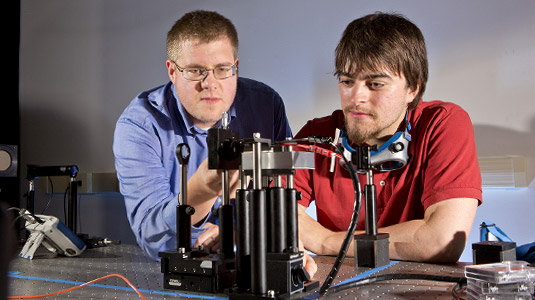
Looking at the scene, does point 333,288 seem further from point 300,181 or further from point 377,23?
point 377,23

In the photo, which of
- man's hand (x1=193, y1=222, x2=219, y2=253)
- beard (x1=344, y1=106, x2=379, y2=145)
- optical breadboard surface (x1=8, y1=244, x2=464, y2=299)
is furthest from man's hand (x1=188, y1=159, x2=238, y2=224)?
beard (x1=344, y1=106, x2=379, y2=145)

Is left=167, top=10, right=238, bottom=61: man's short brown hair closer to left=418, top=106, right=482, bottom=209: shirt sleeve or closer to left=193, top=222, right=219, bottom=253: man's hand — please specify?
left=418, top=106, right=482, bottom=209: shirt sleeve

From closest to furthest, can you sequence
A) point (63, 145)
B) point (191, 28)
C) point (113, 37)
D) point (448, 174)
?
point (448, 174) → point (191, 28) → point (113, 37) → point (63, 145)

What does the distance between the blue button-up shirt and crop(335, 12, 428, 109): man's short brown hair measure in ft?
2.04

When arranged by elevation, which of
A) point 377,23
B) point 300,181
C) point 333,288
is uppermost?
point 377,23

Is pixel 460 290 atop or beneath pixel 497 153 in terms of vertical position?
beneath

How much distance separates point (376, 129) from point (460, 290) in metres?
0.92

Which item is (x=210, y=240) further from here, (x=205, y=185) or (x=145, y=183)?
(x=145, y=183)

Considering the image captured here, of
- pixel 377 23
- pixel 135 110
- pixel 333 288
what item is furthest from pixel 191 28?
pixel 333 288

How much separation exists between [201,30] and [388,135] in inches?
41.5

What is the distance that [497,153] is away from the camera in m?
2.24

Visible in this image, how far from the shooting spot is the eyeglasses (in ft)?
7.56

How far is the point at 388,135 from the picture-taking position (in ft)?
6.17

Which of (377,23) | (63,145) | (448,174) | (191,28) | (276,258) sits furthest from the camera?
(63,145)
